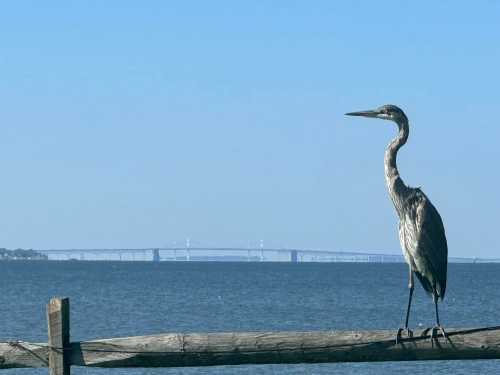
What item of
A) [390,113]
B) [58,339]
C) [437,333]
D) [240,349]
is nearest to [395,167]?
[390,113]

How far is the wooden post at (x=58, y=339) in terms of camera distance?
7484mm

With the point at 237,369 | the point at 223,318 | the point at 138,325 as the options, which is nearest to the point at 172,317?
the point at 223,318

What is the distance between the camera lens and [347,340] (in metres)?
7.57

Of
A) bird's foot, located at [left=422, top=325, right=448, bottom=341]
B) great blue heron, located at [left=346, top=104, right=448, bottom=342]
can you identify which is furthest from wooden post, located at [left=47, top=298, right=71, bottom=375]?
great blue heron, located at [left=346, top=104, right=448, bottom=342]

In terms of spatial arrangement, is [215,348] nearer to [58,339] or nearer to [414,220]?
[58,339]

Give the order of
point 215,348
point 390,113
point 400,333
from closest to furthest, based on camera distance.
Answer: point 215,348, point 400,333, point 390,113

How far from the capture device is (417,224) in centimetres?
952

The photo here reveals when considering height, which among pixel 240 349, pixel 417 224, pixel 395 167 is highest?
pixel 395 167

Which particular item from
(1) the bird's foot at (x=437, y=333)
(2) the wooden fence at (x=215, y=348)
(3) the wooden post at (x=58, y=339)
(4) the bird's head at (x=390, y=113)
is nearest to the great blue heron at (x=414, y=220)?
(4) the bird's head at (x=390, y=113)

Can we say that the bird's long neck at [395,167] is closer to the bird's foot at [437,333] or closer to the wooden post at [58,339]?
the bird's foot at [437,333]

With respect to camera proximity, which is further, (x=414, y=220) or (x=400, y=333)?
(x=414, y=220)

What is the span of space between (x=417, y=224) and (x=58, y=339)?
3.28m

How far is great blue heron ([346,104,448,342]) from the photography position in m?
9.44

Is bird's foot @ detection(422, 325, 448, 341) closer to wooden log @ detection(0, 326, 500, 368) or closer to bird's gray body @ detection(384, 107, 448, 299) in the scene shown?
wooden log @ detection(0, 326, 500, 368)
